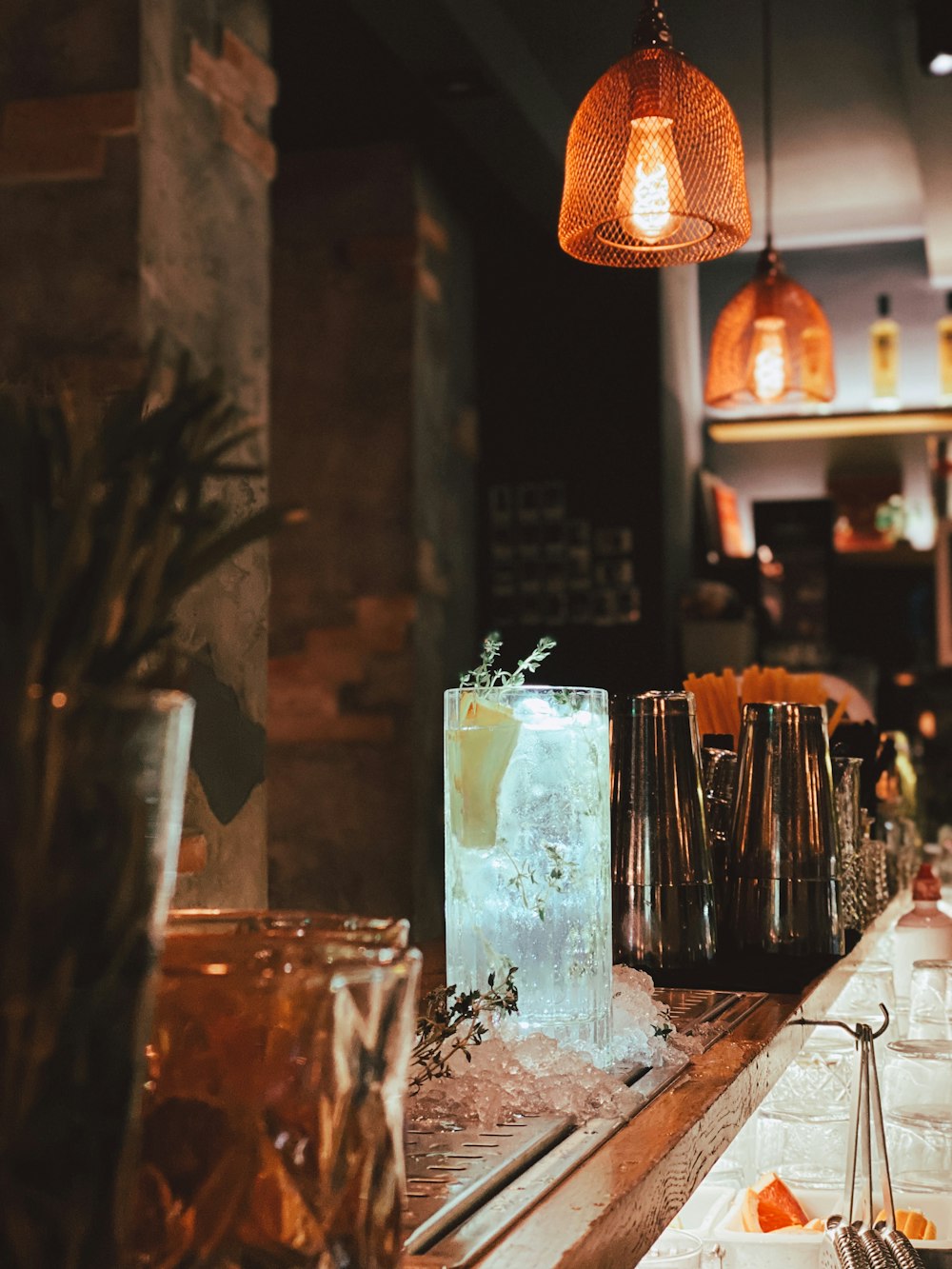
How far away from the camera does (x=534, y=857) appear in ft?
3.40

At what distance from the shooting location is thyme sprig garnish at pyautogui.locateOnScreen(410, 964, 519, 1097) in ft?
2.98

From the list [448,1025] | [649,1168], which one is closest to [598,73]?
[448,1025]

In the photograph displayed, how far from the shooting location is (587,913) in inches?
41.2

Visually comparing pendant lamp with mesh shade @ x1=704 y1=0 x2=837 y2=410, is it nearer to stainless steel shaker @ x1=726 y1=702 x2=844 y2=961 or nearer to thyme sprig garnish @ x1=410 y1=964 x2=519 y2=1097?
stainless steel shaker @ x1=726 y1=702 x2=844 y2=961

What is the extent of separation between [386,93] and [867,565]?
3.12m

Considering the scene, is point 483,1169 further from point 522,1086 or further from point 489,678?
point 489,678

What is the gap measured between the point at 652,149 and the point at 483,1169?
1623 mm

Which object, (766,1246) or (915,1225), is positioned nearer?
(766,1246)

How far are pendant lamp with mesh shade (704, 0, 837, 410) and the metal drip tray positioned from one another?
9.93 ft

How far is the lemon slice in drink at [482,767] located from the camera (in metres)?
1.05

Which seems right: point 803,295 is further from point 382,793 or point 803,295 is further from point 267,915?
point 267,915

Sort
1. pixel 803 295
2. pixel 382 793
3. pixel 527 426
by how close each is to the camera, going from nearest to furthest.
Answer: pixel 803 295
pixel 382 793
pixel 527 426

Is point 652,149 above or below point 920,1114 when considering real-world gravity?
above

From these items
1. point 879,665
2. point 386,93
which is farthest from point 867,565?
point 386,93
